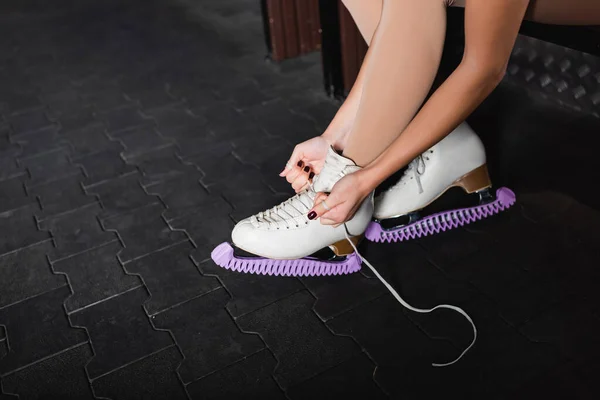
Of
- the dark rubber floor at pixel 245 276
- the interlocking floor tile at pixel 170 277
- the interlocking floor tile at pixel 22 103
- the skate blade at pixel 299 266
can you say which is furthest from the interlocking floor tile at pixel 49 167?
the skate blade at pixel 299 266

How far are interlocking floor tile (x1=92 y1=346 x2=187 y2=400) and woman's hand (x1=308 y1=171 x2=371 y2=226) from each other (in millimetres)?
427

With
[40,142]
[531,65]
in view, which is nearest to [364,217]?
[531,65]

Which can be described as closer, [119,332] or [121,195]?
[119,332]

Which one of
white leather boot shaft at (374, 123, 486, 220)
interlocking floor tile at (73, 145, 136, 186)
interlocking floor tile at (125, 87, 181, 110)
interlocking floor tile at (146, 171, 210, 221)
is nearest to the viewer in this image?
white leather boot shaft at (374, 123, 486, 220)

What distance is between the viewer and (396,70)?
127 centimetres

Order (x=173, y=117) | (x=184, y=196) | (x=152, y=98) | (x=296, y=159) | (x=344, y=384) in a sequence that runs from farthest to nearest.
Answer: (x=152, y=98) < (x=173, y=117) < (x=184, y=196) < (x=296, y=159) < (x=344, y=384)

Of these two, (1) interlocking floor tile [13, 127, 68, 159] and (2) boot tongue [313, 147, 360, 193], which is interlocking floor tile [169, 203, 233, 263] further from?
(1) interlocking floor tile [13, 127, 68, 159]

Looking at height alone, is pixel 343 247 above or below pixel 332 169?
below

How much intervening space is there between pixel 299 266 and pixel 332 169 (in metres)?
0.27

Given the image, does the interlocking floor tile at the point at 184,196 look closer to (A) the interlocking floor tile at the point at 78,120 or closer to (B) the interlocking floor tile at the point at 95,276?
(B) the interlocking floor tile at the point at 95,276

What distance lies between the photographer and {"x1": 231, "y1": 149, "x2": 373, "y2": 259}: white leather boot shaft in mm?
1433

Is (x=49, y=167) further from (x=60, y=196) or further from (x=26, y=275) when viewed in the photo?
(x=26, y=275)

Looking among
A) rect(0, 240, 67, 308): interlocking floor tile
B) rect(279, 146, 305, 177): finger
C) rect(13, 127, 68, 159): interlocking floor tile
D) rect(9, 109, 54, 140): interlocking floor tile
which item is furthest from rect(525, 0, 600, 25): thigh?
rect(9, 109, 54, 140): interlocking floor tile

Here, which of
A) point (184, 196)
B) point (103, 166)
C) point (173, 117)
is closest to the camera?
point (184, 196)
